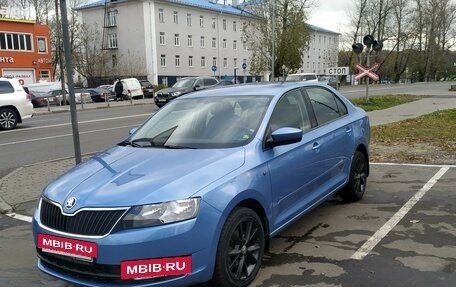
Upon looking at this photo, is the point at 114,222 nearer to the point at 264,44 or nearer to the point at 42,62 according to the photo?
the point at 264,44

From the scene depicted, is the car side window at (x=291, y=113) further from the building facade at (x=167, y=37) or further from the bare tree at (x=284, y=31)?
the building facade at (x=167, y=37)

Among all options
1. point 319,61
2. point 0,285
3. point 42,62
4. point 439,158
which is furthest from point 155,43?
point 0,285

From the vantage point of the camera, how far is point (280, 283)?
3.82 m

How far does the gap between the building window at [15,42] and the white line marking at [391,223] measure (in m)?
51.4

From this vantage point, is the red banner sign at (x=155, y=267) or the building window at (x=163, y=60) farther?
the building window at (x=163, y=60)

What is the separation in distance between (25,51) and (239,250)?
54098mm

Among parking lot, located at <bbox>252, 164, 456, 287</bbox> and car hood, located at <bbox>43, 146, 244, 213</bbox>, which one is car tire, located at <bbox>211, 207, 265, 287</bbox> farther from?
car hood, located at <bbox>43, 146, 244, 213</bbox>

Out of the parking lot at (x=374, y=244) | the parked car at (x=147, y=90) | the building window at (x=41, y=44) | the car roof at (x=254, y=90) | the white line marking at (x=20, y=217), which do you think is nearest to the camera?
the parking lot at (x=374, y=244)

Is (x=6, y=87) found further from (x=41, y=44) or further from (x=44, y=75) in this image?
(x=41, y=44)

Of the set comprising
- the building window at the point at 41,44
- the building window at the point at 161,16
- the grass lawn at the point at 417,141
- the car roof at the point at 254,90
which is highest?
the building window at the point at 161,16

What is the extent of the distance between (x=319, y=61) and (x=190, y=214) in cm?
9936

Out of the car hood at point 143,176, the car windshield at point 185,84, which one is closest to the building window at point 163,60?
the car windshield at point 185,84

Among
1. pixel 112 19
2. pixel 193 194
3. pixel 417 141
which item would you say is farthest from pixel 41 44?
pixel 193 194

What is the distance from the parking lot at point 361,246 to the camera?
388cm
